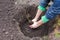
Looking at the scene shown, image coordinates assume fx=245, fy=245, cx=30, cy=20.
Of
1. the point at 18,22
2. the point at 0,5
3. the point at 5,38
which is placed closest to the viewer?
the point at 5,38

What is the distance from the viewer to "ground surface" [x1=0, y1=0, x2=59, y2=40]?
8.54 feet

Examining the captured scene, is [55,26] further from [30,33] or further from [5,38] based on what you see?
[5,38]

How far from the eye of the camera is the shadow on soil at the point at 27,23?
2.78 metres

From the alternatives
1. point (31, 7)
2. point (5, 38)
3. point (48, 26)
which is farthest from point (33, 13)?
point (5, 38)

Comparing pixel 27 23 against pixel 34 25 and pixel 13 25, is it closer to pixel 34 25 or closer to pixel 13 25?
pixel 34 25

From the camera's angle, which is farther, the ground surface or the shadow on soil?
the shadow on soil

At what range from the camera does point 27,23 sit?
290 cm

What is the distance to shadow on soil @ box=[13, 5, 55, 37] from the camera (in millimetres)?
2780

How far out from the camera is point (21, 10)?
2857mm

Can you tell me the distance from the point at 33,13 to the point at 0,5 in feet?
1.34

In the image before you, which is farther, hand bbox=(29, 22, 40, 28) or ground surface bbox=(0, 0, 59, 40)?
hand bbox=(29, 22, 40, 28)

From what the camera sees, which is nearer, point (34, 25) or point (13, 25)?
point (13, 25)

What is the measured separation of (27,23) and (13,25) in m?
A: 0.26

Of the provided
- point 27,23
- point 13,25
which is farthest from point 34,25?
point 13,25
